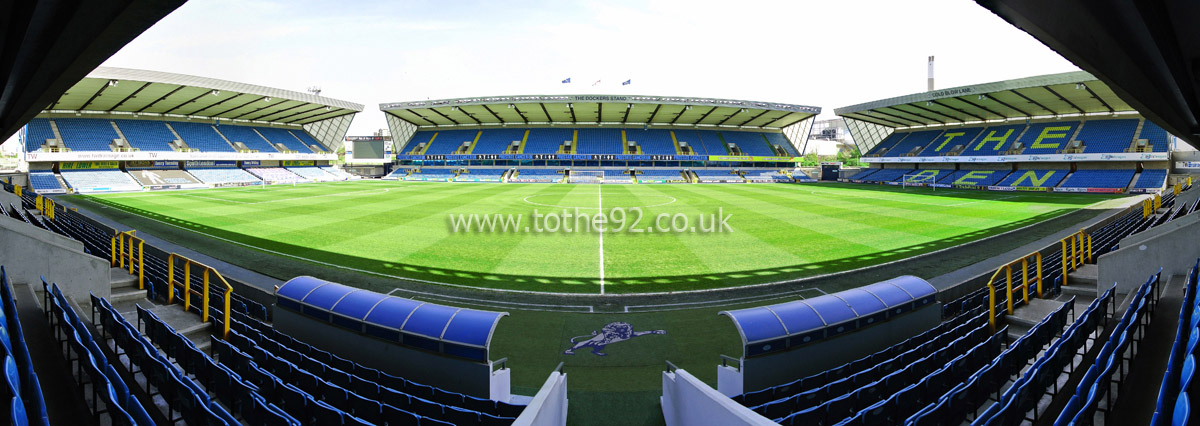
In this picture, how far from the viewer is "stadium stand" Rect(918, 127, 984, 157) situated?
56878 millimetres

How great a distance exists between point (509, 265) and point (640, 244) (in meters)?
5.25

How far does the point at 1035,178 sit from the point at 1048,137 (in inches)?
244

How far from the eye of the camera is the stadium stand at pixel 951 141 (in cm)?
5688

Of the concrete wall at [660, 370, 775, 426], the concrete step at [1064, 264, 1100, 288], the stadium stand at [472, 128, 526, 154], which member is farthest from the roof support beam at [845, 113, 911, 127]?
the concrete wall at [660, 370, 775, 426]

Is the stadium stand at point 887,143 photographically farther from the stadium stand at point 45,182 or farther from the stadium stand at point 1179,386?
the stadium stand at point 45,182

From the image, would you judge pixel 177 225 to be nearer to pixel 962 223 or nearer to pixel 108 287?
pixel 108 287

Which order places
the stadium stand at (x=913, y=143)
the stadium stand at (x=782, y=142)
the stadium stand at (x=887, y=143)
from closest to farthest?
the stadium stand at (x=913, y=143) → the stadium stand at (x=887, y=143) → the stadium stand at (x=782, y=142)

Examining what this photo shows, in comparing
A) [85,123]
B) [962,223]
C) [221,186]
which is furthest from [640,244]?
[85,123]

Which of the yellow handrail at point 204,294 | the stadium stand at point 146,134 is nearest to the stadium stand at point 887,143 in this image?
the yellow handrail at point 204,294

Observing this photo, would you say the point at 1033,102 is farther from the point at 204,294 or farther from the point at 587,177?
the point at 204,294

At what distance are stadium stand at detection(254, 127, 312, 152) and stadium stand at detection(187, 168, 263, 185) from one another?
27.9 feet

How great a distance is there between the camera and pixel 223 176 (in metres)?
55.3

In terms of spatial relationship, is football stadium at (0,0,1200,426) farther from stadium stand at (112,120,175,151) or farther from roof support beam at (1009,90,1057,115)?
stadium stand at (112,120,175,151)

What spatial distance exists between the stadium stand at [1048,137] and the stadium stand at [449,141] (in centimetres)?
7100
